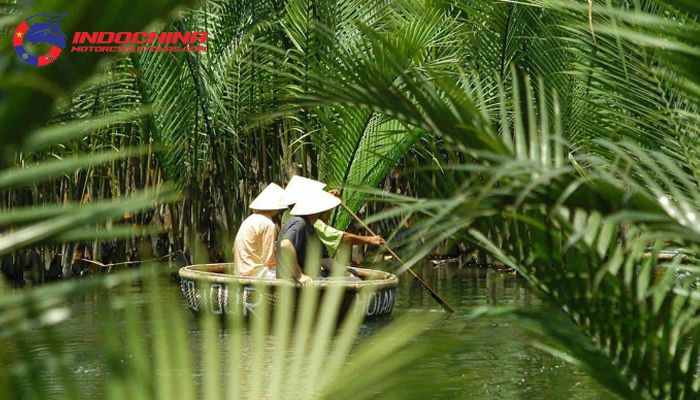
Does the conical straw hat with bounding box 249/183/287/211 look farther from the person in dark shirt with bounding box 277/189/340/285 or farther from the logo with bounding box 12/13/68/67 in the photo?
the logo with bounding box 12/13/68/67

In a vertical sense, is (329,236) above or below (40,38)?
above

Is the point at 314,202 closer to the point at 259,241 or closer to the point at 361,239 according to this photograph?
the point at 361,239

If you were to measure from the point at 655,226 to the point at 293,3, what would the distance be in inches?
492

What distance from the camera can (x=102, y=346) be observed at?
40.9 inches

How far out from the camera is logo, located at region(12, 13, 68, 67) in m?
0.85

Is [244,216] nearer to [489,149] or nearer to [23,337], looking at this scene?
[489,149]

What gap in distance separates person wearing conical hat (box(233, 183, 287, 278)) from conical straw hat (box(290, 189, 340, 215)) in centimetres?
42

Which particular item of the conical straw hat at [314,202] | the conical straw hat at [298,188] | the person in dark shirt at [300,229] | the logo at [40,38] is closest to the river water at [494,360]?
the person in dark shirt at [300,229]

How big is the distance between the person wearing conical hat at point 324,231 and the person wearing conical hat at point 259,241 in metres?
0.18

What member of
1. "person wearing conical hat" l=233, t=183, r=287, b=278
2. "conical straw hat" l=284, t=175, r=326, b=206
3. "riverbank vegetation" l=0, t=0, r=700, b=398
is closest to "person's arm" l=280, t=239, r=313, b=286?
"conical straw hat" l=284, t=175, r=326, b=206

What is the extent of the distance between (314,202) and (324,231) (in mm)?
1175

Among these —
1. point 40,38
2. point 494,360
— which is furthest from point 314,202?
point 40,38

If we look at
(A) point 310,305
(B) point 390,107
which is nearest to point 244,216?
(B) point 390,107

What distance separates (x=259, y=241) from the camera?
12820 mm
